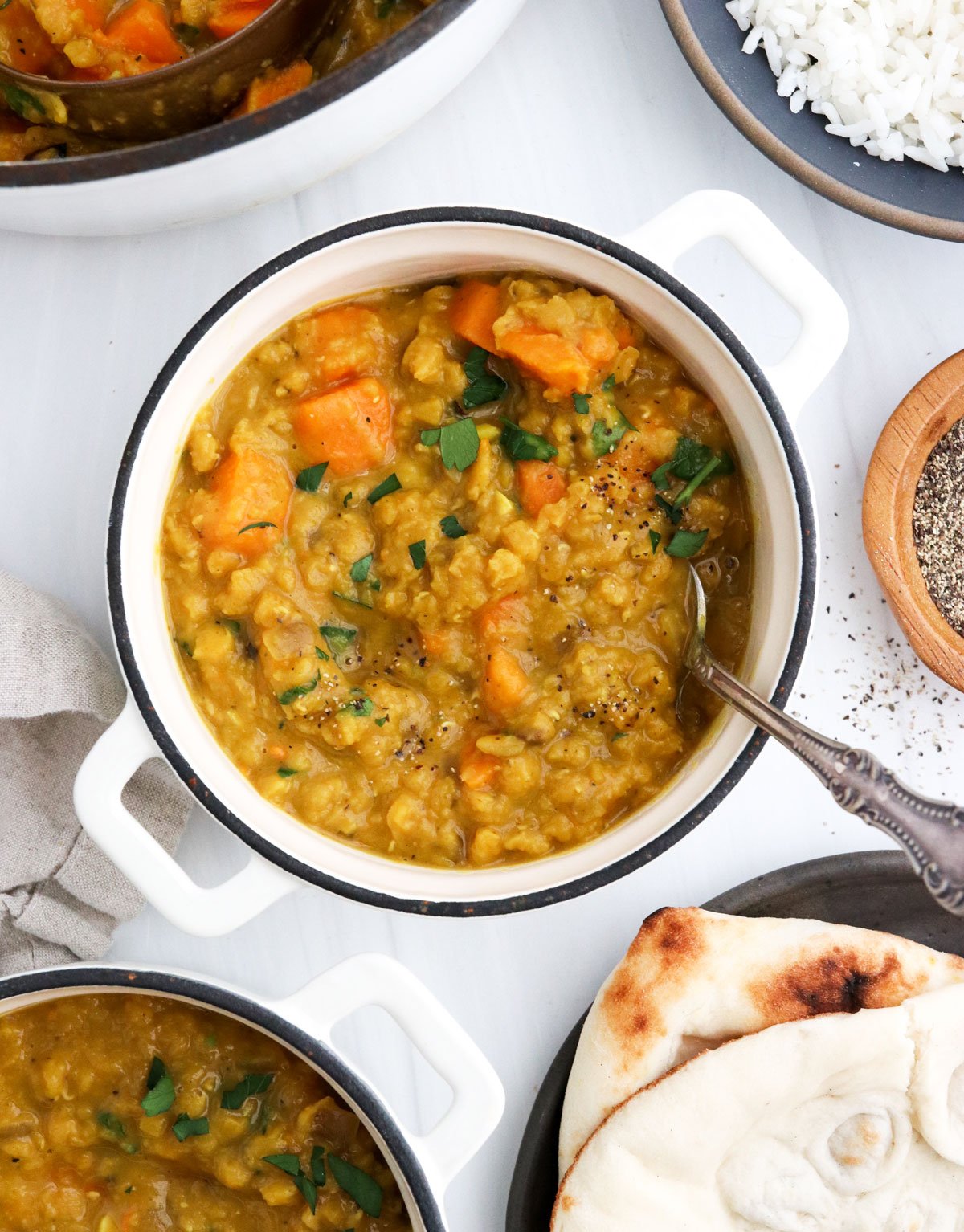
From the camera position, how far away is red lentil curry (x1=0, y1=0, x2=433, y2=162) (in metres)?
2.07

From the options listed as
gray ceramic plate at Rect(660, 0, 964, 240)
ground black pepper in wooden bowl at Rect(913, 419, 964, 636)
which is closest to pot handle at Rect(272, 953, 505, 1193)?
ground black pepper in wooden bowl at Rect(913, 419, 964, 636)

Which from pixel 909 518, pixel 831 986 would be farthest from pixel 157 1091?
pixel 909 518

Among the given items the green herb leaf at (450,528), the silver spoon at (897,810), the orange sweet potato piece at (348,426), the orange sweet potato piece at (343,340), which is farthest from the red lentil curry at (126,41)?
the silver spoon at (897,810)

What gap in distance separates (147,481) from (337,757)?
53 centimetres

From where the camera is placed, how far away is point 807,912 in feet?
7.45

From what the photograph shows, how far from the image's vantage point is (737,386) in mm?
1938

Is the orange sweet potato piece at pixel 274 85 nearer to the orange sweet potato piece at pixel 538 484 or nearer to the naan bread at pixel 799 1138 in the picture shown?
the orange sweet potato piece at pixel 538 484

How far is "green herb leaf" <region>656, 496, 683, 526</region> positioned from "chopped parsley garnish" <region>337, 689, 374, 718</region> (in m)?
0.56

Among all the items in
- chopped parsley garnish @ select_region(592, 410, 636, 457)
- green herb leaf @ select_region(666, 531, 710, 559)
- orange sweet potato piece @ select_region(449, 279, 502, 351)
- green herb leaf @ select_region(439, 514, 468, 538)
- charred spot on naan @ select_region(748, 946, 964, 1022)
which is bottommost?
charred spot on naan @ select_region(748, 946, 964, 1022)

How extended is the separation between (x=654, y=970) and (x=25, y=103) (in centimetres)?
178

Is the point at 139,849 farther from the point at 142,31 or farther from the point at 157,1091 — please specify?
the point at 142,31

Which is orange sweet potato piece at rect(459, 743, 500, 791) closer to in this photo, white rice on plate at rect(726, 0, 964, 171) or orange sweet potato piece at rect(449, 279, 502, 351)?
orange sweet potato piece at rect(449, 279, 502, 351)

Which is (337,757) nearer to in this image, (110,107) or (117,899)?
(117,899)

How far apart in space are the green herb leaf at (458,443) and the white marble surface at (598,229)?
57cm
